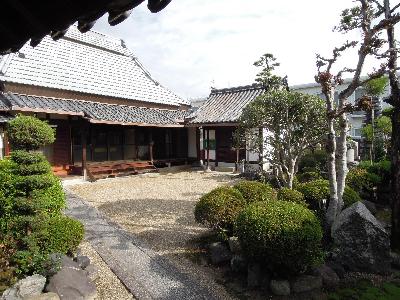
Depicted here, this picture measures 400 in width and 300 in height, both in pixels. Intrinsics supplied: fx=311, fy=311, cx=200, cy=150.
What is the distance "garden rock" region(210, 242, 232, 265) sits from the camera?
6.32 meters

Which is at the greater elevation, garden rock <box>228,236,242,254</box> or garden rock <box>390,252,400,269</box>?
garden rock <box>228,236,242,254</box>

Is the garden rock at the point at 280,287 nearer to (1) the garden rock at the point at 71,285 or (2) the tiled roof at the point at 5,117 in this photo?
(1) the garden rock at the point at 71,285

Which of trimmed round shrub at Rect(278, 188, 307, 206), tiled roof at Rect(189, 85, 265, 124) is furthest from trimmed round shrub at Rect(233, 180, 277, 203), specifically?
tiled roof at Rect(189, 85, 265, 124)

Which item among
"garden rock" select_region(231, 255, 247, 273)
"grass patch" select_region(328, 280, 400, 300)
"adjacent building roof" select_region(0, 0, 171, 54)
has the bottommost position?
"grass patch" select_region(328, 280, 400, 300)

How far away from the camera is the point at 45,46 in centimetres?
1791

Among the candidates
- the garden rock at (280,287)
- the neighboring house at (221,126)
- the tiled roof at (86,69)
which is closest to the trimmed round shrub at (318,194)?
the garden rock at (280,287)

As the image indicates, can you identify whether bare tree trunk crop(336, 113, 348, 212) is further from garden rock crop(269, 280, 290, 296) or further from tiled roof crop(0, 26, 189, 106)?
tiled roof crop(0, 26, 189, 106)

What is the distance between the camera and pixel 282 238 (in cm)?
514

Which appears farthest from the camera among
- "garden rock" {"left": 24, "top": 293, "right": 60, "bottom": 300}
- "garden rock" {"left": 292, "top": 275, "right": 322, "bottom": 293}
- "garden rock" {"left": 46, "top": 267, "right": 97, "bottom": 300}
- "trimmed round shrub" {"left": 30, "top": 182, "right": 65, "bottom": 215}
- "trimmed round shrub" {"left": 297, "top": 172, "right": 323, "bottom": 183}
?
"trimmed round shrub" {"left": 297, "top": 172, "right": 323, "bottom": 183}

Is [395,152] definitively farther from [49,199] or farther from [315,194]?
[49,199]

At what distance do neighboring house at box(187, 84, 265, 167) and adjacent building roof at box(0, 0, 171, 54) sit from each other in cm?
1534

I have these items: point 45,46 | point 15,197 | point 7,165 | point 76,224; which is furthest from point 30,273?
point 45,46

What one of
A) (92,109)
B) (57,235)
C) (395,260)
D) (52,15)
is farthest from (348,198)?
(92,109)

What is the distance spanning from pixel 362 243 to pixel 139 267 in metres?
4.32
